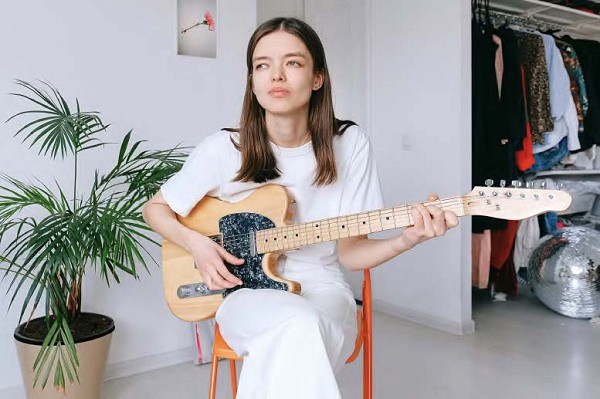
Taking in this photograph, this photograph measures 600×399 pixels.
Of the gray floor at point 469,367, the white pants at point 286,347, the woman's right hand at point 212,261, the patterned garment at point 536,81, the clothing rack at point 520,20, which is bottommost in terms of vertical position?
the gray floor at point 469,367

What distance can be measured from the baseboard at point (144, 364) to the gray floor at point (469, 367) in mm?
41

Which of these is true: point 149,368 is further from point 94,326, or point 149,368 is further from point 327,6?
point 327,6

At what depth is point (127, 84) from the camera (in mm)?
2441

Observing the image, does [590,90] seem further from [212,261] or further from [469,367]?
[212,261]

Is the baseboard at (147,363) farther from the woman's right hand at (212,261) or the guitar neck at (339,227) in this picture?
the guitar neck at (339,227)

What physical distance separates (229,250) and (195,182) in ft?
0.64

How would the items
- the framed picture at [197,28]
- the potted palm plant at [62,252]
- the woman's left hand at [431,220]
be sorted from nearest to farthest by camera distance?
1. the woman's left hand at [431,220]
2. the potted palm plant at [62,252]
3. the framed picture at [197,28]

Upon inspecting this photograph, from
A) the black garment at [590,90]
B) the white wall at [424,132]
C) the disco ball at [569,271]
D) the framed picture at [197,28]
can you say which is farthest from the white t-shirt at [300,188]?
the black garment at [590,90]

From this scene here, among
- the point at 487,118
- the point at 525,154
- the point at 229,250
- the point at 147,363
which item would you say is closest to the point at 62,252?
the point at 229,250

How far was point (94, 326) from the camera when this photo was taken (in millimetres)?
→ 2131

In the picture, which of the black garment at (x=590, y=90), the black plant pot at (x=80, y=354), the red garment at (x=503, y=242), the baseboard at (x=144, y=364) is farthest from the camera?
the black garment at (x=590, y=90)

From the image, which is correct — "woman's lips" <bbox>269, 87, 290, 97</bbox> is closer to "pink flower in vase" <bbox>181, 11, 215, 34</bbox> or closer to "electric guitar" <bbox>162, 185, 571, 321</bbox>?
"electric guitar" <bbox>162, 185, 571, 321</bbox>

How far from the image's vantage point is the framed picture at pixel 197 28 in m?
2.57

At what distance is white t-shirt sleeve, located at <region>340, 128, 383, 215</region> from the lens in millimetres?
1455
